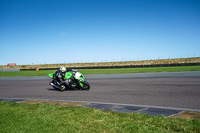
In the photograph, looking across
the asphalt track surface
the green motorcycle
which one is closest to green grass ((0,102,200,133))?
the asphalt track surface

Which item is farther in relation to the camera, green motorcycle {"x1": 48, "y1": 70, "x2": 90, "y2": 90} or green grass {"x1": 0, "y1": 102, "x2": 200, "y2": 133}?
green motorcycle {"x1": 48, "y1": 70, "x2": 90, "y2": 90}

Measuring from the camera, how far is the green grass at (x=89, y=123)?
369cm

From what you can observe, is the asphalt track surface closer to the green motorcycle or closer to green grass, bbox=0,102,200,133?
the green motorcycle

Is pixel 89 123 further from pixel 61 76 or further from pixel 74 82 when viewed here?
pixel 61 76

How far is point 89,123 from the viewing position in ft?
13.5

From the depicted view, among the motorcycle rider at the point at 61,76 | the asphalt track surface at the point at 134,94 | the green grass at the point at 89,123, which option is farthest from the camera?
the motorcycle rider at the point at 61,76

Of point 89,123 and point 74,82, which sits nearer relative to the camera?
point 89,123

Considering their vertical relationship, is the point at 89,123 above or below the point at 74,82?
below

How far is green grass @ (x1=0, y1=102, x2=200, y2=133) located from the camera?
3.69 metres

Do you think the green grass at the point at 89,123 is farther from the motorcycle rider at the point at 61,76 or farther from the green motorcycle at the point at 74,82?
the motorcycle rider at the point at 61,76

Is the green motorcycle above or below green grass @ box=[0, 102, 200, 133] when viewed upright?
above

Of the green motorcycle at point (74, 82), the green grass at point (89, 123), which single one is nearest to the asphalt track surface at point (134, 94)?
the green motorcycle at point (74, 82)

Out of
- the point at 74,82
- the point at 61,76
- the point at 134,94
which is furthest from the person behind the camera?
the point at 61,76

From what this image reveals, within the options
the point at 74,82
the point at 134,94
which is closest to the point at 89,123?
the point at 134,94
